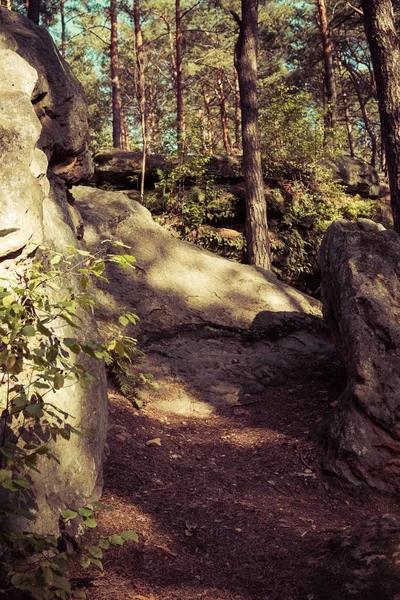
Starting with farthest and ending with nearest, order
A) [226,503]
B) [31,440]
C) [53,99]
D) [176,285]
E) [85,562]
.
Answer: [176,285] → [53,99] → [226,503] → [31,440] → [85,562]

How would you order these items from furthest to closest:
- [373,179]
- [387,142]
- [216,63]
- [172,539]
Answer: [216,63], [373,179], [387,142], [172,539]

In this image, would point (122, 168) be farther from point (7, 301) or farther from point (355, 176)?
point (7, 301)

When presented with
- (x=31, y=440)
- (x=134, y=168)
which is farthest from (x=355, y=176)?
(x=31, y=440)

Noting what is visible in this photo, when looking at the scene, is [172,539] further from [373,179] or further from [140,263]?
[373,179]

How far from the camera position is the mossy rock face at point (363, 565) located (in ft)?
8.99

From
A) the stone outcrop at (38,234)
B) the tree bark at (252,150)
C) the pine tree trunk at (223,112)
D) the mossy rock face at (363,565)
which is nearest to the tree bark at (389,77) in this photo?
the tree bark at (252,150)

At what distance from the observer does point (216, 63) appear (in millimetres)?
22969

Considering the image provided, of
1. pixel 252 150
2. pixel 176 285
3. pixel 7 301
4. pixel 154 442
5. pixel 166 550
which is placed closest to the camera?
pixel 7 301

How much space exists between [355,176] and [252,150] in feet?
15.8

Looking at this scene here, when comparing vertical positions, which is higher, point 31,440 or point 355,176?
point 355,176

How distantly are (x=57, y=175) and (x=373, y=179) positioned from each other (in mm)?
12011

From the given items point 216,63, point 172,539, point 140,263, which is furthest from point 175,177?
point 216,63

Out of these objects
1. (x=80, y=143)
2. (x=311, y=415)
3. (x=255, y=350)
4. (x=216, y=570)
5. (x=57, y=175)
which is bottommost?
(x=216, y=570)

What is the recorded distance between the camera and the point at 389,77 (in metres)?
7.54
